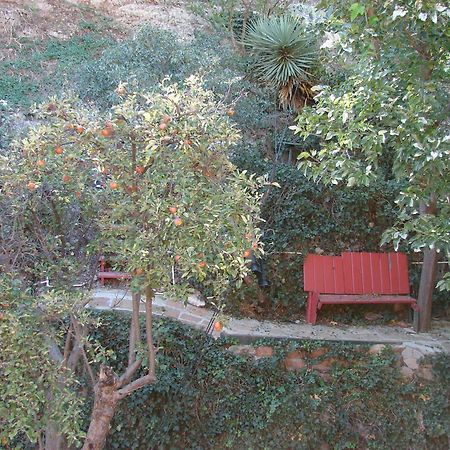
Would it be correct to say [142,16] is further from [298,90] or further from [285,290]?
[285,290]

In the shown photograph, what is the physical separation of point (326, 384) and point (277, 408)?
1.95ft

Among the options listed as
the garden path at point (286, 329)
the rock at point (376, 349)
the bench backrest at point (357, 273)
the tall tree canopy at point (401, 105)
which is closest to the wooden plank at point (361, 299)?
the bench backrest at point (357, 273)

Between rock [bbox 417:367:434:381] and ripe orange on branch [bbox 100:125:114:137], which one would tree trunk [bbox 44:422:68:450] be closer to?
ripe orange on branch [bbox 100:125:114:137]

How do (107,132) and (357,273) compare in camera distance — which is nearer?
(107,132)

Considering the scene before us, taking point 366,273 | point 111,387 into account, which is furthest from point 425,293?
point 111,387

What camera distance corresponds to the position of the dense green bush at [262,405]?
202 inches

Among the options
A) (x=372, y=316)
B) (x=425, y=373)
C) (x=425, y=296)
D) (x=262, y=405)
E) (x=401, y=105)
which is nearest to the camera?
→ (x=401, y=105)

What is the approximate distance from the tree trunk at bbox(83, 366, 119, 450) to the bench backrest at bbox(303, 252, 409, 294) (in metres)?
3.59

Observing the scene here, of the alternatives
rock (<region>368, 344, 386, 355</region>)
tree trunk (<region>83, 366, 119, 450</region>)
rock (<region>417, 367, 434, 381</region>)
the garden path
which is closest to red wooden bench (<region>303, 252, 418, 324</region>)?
the garden path

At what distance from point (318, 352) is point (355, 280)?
4.83ft

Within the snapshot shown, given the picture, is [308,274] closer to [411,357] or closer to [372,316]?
[372,316]

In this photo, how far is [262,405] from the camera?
5230mm

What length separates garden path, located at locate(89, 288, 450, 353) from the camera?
227 inches

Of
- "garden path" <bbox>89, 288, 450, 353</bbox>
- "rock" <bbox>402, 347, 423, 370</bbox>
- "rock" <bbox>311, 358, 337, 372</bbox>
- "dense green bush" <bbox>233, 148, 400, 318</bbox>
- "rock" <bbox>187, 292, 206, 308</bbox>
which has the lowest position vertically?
"rock" <bbox>311, 358, 337, 372</bbox>
